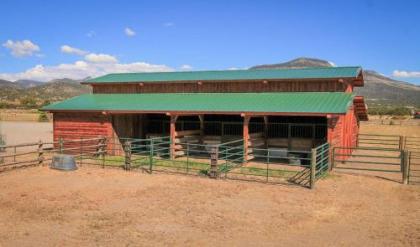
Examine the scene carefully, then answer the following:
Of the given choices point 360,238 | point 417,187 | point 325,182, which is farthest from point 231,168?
point 360,238

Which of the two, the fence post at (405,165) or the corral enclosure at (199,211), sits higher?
the fence post at (405,165)

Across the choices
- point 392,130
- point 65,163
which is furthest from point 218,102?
point 392,130

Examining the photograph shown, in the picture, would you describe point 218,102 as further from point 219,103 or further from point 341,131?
point 341,131

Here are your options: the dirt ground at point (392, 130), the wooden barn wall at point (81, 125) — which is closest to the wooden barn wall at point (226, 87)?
the wooden barn wall at point (81, 125)

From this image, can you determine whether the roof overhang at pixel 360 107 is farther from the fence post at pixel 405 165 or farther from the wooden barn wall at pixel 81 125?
the wooden barn wall at pixel 81 125

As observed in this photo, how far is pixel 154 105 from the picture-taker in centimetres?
2092

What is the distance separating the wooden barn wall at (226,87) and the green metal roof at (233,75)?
0.32 meters

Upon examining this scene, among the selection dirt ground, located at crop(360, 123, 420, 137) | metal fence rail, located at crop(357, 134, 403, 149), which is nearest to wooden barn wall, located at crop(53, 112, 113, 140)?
metal fence rail, located at crop(357, 134, 403, 149)

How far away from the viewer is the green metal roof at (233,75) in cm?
2052

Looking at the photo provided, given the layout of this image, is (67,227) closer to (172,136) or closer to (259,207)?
(259,207)

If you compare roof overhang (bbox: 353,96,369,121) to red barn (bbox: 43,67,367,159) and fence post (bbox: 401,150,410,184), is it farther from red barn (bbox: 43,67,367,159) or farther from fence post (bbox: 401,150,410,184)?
fence post (bbox: 401,150,410,184)

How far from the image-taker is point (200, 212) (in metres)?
10.4

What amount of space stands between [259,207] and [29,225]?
5588mm

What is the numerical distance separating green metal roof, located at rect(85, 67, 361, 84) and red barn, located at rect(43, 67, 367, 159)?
0.17 ft
